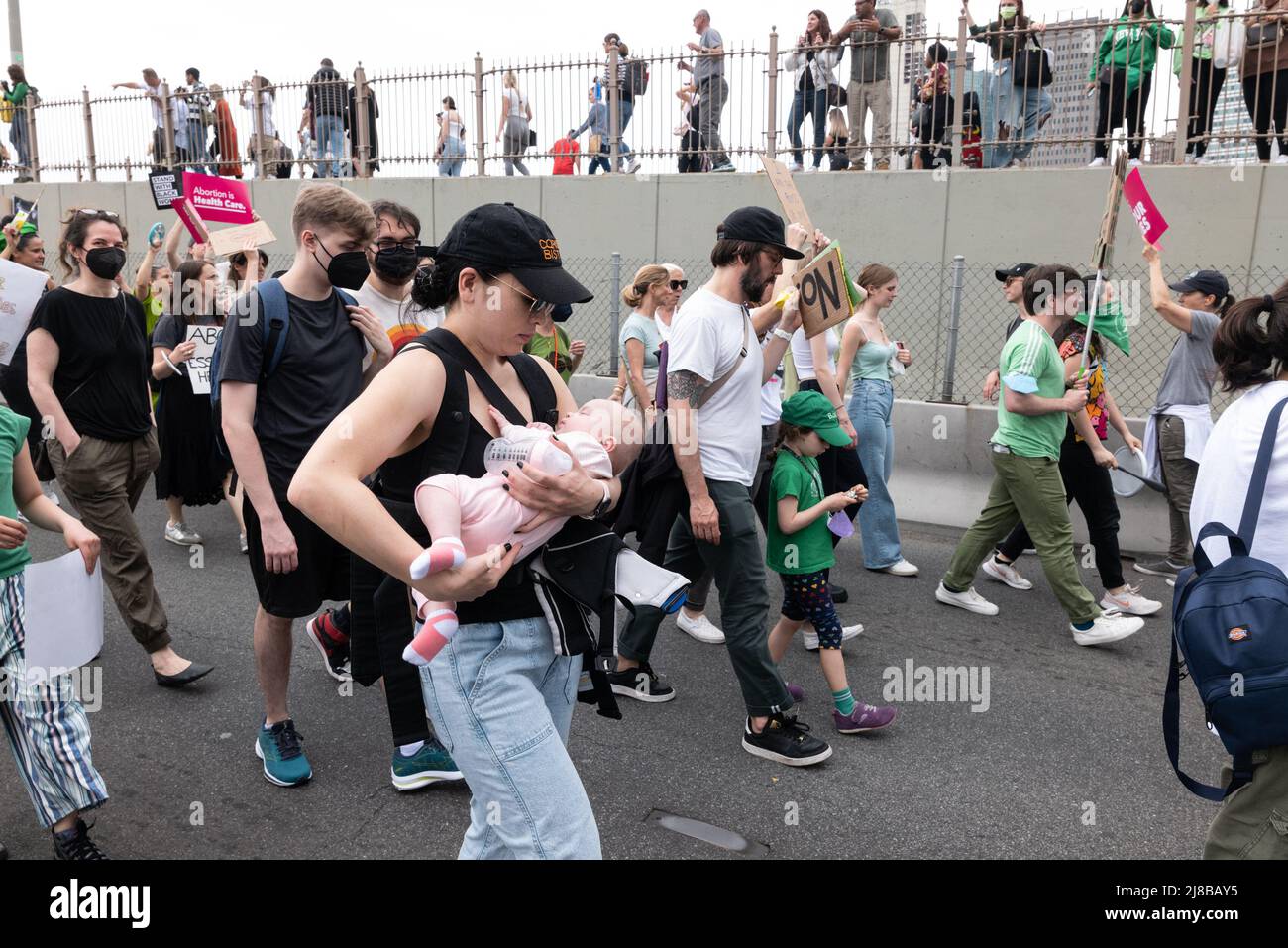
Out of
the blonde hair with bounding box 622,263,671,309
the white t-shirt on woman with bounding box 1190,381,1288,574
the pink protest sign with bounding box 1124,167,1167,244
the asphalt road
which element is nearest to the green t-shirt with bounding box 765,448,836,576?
the asphalt road

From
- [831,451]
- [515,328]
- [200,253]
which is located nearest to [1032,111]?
[831,451]

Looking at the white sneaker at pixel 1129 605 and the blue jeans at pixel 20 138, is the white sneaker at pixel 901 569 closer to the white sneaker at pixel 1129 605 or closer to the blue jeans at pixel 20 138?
the white sneaker at pixel 1129 605

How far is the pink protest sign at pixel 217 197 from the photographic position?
6.70 metres

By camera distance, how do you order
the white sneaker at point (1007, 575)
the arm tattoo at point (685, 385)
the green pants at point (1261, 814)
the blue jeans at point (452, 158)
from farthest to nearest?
the blue jeans at point (452, 158) → the white sneaker at point (1007, 575) → the arm tattoo at point (685, 385) → the green pants at point (1261, 814)

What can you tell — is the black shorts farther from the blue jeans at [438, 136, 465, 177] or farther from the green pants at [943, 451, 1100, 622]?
the blue jeans at [438, 136, 465, 177]

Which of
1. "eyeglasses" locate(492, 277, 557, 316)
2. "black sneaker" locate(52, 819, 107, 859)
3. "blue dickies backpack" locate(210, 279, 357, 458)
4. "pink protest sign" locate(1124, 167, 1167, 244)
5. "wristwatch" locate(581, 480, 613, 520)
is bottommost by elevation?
"black sneaker" locate(52, 819, 107, 859)

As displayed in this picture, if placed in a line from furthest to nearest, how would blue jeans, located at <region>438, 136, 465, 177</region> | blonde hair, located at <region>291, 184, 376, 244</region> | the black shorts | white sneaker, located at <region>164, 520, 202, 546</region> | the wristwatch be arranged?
blue jeans, located at <region>438, 136, 465, 177</region> → white sneaker, located at <region>164, 520, 202, 546</region> → the black shorts → blonde hair, located at <region>291, 184, 376, 244</region> → the wristwatch

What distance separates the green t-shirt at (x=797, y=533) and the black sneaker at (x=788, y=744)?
2.16 ft

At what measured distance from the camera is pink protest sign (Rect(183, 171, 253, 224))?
22.0 feet

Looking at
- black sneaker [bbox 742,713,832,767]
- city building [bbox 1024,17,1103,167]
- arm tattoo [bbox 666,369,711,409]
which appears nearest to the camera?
arm tattoo [bbox 666,369,711,409]

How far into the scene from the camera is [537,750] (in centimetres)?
222

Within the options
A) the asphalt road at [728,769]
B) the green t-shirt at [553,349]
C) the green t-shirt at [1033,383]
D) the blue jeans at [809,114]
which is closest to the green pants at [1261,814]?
the asphalt road at [728,769]

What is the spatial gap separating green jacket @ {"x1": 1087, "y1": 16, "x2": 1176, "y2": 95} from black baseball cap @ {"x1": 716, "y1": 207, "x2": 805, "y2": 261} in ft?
23.7

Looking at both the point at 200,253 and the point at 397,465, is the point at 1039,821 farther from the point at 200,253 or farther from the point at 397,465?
the point at 200,253
